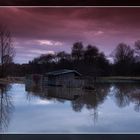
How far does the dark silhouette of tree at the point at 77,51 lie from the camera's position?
10.3ft

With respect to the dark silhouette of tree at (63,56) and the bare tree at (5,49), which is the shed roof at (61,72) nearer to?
the dark silhouette of tree at (63,56)

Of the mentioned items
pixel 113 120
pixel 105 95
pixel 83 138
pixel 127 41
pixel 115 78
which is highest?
pixel 127 41

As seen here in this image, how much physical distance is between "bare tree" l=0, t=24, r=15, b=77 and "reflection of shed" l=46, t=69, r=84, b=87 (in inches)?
20.3

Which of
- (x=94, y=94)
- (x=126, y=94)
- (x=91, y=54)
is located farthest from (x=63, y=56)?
(x=126, y=94)

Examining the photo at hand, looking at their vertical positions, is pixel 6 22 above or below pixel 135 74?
above

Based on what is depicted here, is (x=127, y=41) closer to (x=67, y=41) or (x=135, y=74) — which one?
(x=135, y=74)

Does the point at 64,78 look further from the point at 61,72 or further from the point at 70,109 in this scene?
the point at 70,109

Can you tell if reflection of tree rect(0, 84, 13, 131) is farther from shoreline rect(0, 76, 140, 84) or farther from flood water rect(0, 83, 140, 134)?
shoreline rect(0, 76, 140, 84)

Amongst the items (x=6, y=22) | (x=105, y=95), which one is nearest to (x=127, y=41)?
(x=105, y=95)

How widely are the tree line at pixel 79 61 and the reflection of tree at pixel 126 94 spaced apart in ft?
0.49

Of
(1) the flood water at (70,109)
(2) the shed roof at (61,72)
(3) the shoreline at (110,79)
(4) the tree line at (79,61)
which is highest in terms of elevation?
(4) the tree line at (79,61)

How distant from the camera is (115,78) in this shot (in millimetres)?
3193

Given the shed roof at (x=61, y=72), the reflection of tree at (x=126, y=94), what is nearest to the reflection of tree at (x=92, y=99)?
the reflection of tree at (x=126, y=94)

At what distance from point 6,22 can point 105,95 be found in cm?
150
